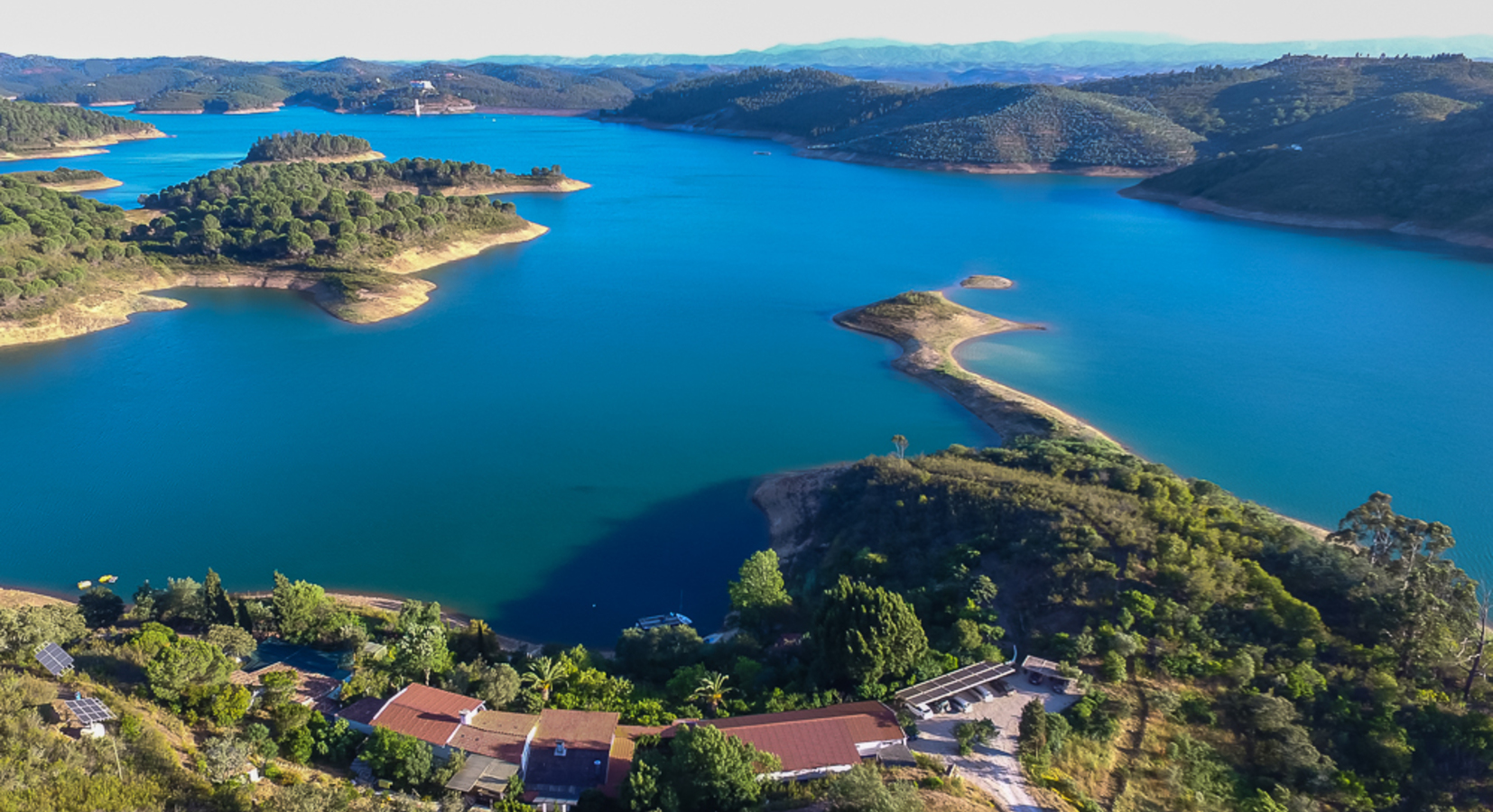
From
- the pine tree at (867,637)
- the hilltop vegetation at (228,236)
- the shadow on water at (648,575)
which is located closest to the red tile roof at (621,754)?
the pine tree at (867,637)

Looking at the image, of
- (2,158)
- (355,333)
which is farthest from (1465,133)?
(2,158)

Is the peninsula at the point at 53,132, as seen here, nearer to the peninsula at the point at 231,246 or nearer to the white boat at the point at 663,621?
the peninsula at the point at 231,246

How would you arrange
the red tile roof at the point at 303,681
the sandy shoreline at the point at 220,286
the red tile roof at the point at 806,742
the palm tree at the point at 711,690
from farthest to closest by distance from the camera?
the sandy shoreline at the point at 220,286 < the red tile roof at the point at 303,681 < the palm tree at the point at 711,690 < the red tile roof at the point at 806,742

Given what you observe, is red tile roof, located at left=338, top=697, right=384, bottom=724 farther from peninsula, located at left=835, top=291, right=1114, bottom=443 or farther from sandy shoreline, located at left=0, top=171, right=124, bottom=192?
sandy shoreline, located at left=0, top=171, right=124, bottom=192

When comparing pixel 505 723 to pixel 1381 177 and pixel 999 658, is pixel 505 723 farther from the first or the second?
pixel 1381 177

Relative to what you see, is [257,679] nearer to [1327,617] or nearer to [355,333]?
[1327,617]

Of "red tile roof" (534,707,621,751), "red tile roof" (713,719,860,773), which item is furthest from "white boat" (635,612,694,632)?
"red tile roof" (713,719,860,773)

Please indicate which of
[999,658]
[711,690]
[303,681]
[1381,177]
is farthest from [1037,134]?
[303,681]
